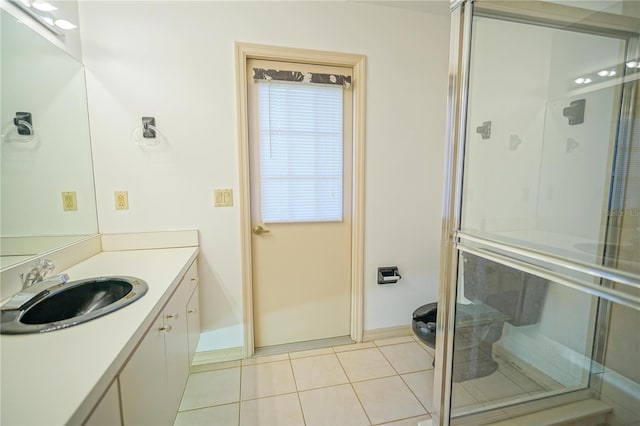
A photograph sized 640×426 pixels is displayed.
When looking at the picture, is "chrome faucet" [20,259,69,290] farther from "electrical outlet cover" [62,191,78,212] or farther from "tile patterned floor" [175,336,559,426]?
"tile patterned floor" [175,336,559,426]

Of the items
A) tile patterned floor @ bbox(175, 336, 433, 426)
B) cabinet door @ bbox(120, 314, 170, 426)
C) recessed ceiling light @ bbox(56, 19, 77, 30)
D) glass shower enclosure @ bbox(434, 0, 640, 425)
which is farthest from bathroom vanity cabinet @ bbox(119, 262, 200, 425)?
recessed ceiling light @ bbox(56, 19, 77, 30)

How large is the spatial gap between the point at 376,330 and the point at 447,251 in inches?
47.0

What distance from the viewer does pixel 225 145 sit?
6.27ft

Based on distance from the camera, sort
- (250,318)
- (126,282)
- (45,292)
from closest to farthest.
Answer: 1. (45,292)
2. (126,282)
3. (250,318)

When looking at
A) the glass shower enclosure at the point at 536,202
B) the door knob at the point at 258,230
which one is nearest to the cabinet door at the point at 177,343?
the door knob at the point at 258,230

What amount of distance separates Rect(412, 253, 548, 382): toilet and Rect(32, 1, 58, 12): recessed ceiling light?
2.40 m

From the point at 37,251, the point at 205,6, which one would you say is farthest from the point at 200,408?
the point at 205,6

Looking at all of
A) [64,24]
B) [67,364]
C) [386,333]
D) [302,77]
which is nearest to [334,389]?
[386,333]

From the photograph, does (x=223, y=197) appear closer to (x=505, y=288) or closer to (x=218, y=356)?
(x=218, y=356)

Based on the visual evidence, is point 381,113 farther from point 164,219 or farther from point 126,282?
point 126,282

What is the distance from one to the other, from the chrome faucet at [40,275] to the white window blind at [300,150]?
114 cm

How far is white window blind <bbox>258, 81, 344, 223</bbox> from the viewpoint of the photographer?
6.62 ft

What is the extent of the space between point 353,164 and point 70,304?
70.9 inches

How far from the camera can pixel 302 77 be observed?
6.48 feet
